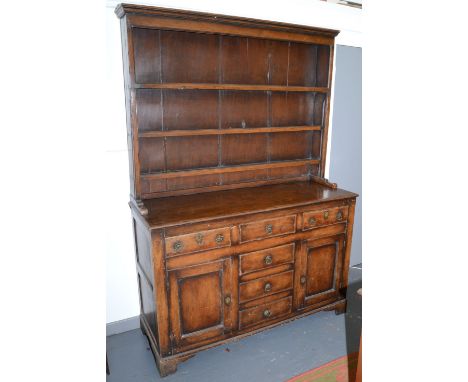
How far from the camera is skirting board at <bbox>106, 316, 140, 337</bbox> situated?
2465 millimetres

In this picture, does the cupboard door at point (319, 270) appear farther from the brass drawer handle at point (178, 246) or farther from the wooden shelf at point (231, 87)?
the wooden shelf at point (231, 87)

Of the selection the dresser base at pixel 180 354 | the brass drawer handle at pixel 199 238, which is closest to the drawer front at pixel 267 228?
the brass drawer handle at pixel 199 238

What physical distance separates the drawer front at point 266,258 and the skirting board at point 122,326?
1.05 metres

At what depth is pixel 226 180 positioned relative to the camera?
2.54m

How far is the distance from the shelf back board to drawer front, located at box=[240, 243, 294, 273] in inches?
23.8

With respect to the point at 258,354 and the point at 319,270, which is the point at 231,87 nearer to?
the point at 319,270

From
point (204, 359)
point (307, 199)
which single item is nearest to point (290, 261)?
point (307, 199)

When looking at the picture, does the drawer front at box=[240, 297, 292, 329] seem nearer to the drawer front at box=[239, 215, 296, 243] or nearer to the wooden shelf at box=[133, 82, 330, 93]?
the drawer front at box=[239, 215, 296, 243]

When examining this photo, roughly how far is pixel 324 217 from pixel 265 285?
0.64 metres

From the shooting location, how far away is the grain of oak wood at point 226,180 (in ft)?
6.48
